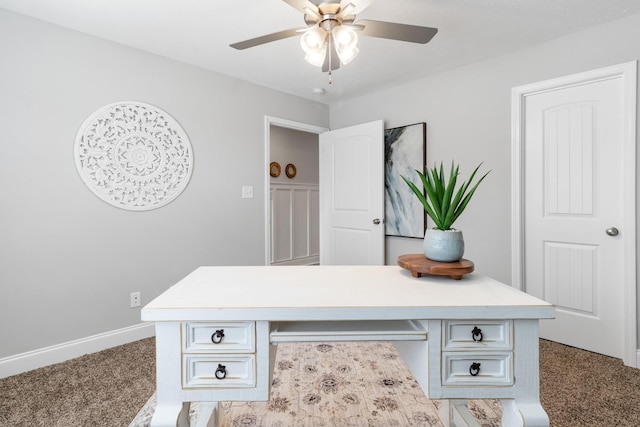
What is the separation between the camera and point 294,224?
506 cm

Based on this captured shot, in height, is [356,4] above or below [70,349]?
above

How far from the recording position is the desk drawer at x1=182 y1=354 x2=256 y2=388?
0.90 metres

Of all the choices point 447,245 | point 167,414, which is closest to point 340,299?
point 447,245

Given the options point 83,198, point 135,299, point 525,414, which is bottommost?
point 135,299

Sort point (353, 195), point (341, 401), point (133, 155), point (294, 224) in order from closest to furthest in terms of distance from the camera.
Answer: point (341, 401) < point (133, 155) < point (353, 195) < point (294, 224)

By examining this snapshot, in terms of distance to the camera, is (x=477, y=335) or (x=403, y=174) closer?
(x=477, y=335)

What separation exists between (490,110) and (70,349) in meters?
3.60

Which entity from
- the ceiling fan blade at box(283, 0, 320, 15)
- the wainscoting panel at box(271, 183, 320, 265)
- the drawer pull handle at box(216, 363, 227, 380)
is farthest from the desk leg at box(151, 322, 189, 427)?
the wainscoting panel at box(271, 183, 320, 265)

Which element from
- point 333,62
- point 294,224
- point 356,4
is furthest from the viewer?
point 294,224

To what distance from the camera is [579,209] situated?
227 centimetres

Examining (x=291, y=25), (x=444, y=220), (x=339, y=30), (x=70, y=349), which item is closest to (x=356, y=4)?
(x=339, y=30)

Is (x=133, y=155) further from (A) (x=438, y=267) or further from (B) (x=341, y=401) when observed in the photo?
(A) (x=438, y=267)

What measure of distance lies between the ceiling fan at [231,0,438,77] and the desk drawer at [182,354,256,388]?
4.56 ft

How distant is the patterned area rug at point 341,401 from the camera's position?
5.02 feet
